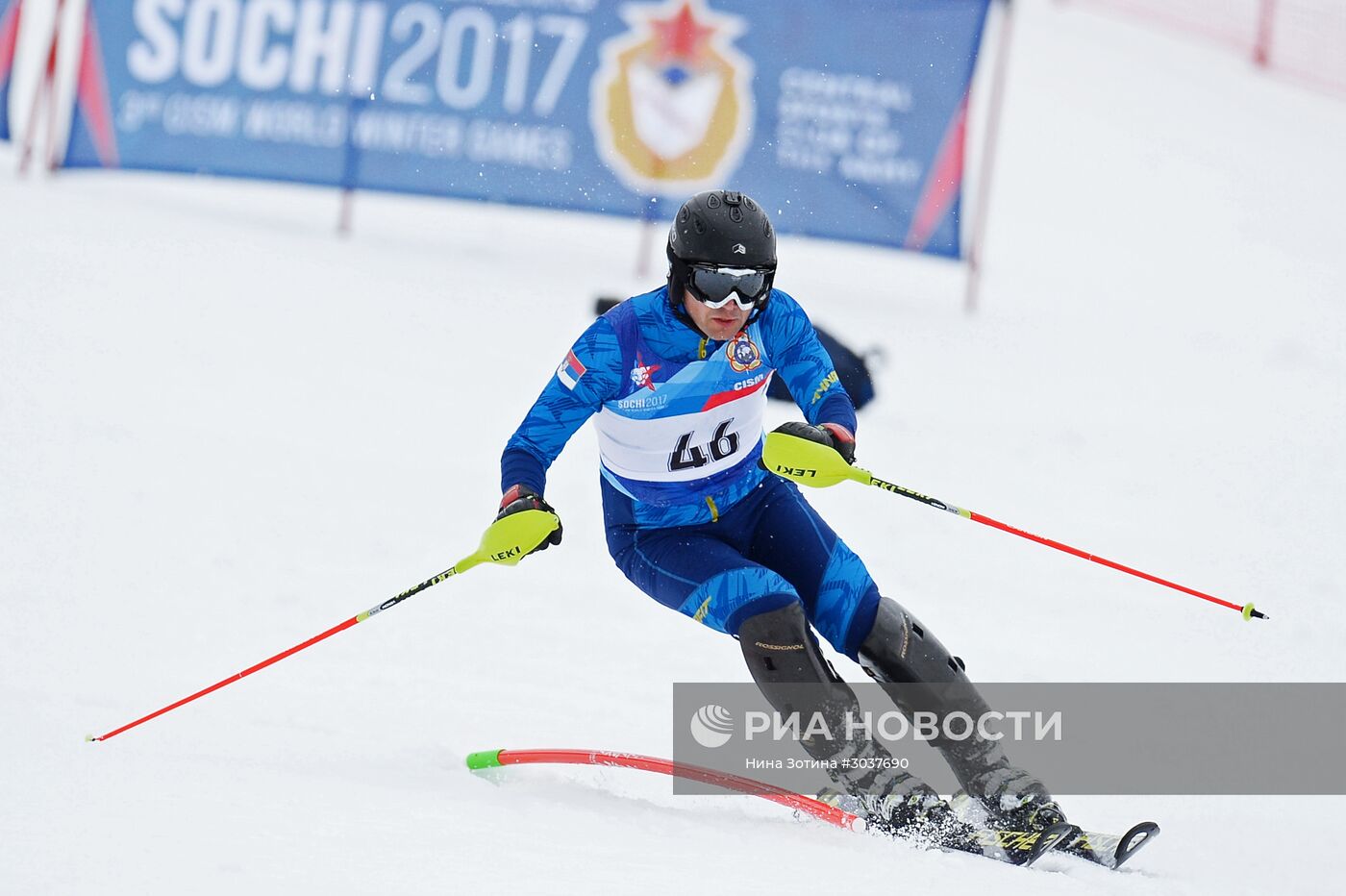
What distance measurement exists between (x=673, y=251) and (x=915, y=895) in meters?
1.68

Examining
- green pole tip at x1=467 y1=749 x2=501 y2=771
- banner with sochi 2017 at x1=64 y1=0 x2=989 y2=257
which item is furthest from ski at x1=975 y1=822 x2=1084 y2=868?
banner with sochi 2017 at x1=64 y1=0 x2=989 y2=257

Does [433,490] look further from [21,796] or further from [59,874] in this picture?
[59,874]

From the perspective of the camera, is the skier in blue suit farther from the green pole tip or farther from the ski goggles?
the green pole tip

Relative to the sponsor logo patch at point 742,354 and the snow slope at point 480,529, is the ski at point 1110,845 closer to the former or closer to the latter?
the snow slope at point 480,529

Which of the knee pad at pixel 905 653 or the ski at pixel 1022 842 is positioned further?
the knee pad at pixel 905 653

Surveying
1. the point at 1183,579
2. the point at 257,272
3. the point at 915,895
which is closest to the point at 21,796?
the point at 915,895

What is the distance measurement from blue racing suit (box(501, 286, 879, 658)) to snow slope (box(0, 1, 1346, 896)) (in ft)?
1.88

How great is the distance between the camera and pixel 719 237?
351 centimetres

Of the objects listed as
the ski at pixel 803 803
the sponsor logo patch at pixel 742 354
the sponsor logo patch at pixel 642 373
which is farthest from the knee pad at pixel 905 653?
the sponsor logo patch at pixel 642 373

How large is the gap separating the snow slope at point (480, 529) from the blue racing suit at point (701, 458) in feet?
1.88

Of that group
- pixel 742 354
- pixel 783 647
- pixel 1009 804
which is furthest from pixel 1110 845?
pixel 742 354

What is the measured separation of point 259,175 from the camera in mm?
9016

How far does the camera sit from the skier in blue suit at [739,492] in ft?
11.2

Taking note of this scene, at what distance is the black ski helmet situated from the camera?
351 centimetres
